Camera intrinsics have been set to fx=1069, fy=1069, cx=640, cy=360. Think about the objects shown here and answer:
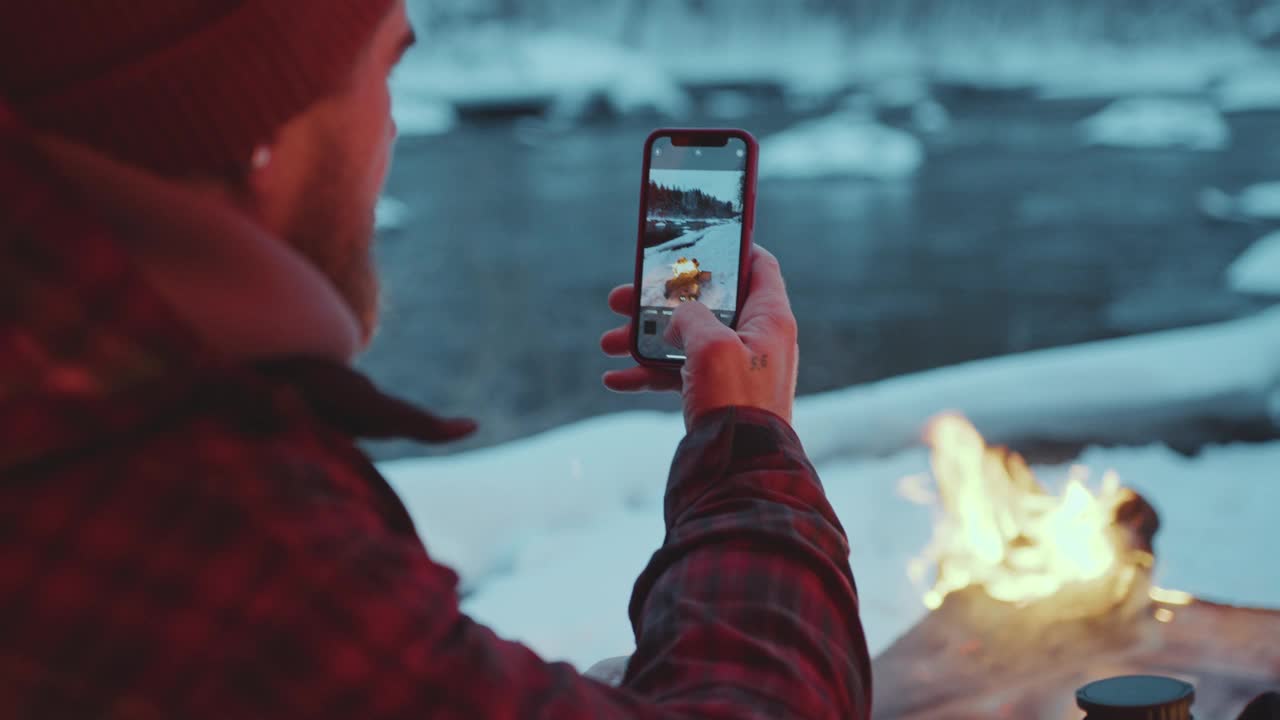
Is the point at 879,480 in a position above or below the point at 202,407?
above

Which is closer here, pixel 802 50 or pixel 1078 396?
pixel 1078 396

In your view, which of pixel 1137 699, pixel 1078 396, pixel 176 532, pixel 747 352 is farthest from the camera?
pixel 1078 396

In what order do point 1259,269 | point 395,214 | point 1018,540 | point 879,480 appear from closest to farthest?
point 1018,540, point 879,480, point 1259,269, point 395,214

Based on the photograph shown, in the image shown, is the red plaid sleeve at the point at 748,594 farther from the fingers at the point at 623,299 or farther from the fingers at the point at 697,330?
the fingers at the point at 623,299

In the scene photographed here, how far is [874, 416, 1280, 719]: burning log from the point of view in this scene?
1.22m

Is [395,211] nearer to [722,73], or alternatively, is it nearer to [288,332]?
[722,73]

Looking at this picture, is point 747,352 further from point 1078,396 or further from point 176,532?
point 1078,396

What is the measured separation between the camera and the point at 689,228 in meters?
0.72

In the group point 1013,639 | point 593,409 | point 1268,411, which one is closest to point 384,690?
point 1013,639

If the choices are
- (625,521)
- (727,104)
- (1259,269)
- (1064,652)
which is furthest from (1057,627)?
(1259,269)

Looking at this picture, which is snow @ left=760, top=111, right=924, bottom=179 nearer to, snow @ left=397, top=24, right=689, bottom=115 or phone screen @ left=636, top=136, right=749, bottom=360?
snow @ left=397, top=24, right=689, bottom=115

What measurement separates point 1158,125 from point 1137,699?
2.81m

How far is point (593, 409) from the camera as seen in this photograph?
2.50 metres

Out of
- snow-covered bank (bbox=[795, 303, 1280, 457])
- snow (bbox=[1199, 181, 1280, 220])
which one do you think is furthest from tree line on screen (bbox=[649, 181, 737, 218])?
snow (bbox=[1199, 181, 1280, 220])
